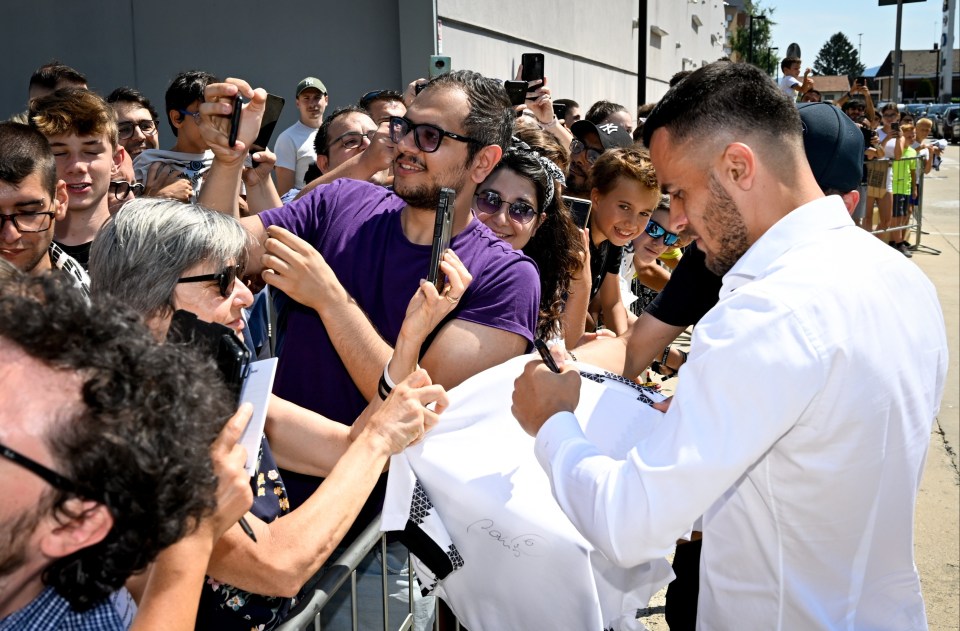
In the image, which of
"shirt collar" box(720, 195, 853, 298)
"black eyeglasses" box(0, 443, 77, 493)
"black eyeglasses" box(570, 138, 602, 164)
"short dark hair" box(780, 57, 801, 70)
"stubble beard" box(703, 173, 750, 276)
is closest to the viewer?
"black eyeglasses" box(0, 443, 77, 493)

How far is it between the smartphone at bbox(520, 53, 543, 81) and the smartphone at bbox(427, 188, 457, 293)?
12.4ft

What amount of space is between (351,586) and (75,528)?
128cm

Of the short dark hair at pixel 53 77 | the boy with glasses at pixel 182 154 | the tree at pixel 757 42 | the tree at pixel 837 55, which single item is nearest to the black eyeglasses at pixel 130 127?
the boy with glasses at pixel 182 154

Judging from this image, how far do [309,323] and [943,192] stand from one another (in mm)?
25339

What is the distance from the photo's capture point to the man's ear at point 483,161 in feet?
9.96

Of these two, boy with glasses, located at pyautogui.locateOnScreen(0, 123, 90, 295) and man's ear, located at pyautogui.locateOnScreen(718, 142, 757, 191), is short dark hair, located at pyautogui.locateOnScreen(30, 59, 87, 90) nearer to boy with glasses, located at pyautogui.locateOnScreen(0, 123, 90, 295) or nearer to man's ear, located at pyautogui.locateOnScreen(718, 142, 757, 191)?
boy with glasses, located at pyautogui.locateOnScreen(0, 123, 90, 295)

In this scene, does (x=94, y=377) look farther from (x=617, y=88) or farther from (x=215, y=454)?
(x=617, y=88)

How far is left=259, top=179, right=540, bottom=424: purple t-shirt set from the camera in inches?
108

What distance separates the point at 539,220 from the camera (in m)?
3.66

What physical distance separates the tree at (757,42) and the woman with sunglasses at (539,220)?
47447 mm

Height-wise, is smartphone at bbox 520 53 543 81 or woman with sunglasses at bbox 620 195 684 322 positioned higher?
smartphone at bbox 520 53 543 81

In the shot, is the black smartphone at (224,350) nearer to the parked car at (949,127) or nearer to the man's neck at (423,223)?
the man's neck at (423,223)

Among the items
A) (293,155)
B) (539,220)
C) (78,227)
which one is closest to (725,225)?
(539,220)

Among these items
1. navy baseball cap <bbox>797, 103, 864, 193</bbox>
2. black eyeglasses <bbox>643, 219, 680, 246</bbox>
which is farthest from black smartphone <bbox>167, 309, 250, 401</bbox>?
black eyeglasses <bbox>643, 219, 680, 246</bbox>
